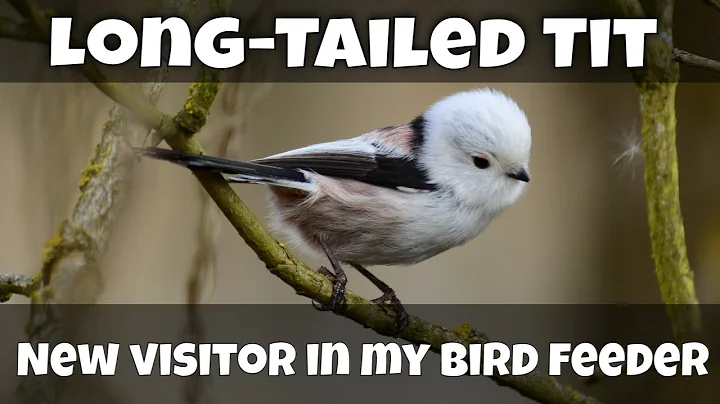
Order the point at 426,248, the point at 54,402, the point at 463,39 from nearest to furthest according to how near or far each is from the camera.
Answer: the point at 54,402
the point at 426,248
the point at 463,39

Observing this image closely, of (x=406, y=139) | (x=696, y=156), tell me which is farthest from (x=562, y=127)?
(x=406, y=139)

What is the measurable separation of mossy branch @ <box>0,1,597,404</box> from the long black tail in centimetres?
3

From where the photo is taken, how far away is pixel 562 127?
3.61 meters

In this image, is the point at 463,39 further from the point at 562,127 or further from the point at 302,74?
the point at 562,127

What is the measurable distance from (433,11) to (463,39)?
1177mm

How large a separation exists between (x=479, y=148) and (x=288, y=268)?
638 mm

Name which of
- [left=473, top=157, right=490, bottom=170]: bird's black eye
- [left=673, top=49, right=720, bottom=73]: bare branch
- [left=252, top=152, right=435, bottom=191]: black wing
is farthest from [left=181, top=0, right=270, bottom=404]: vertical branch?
[left=673, top=49, right=720, bottom=73]: bare branch

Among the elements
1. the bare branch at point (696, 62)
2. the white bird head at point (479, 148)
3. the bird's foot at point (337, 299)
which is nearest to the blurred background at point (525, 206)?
the white bird head at point (479, 148)

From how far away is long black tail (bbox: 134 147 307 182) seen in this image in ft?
3.88

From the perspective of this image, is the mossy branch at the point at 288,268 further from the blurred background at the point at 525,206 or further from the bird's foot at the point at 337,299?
the blurred background at the point at 525,206

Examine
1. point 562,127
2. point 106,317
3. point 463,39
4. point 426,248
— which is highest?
point 562,127

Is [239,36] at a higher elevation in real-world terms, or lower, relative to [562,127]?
lower

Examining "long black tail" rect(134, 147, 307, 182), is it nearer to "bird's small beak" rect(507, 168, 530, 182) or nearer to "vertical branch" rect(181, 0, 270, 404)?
"vertical branch" rect(181, 0, 270, 404)

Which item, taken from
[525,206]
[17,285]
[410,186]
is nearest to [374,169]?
[410,186]
